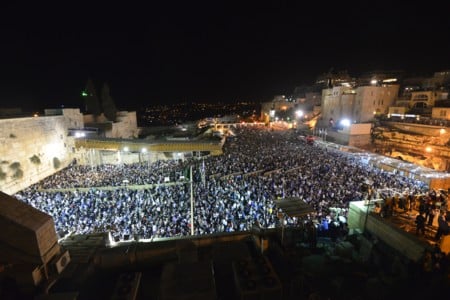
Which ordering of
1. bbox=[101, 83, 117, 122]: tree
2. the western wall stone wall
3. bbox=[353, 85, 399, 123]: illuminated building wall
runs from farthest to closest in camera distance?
bbox=[101, 83, 117, 122]: tree < bbox=[353, 85, 399, 123]: illuminated building wall < the western wall stone wall

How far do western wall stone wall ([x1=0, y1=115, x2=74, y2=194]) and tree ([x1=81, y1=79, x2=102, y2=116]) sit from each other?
11.8 metres

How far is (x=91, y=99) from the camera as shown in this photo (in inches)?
1582

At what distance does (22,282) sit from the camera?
432 cm

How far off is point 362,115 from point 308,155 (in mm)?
21518

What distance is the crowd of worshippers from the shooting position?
1240cm

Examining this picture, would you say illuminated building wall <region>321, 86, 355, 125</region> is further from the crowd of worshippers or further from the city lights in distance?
the city lights in distance

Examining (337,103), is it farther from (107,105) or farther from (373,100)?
(107,105)

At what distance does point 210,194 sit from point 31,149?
20.2 meters

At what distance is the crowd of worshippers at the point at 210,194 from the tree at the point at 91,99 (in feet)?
64.1

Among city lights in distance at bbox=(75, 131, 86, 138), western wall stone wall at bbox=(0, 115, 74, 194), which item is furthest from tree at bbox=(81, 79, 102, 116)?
western wall stone wall at bbox=(0, 115, 74, 194)

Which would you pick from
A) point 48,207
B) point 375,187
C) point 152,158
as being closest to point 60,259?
point 48,207

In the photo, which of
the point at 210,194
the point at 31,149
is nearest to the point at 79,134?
the point at 31,149

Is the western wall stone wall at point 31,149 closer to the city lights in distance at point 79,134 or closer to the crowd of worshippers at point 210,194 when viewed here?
the city lights in distance at point 79,134

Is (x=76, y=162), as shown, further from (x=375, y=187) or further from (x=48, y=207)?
(x=375, y=187)
